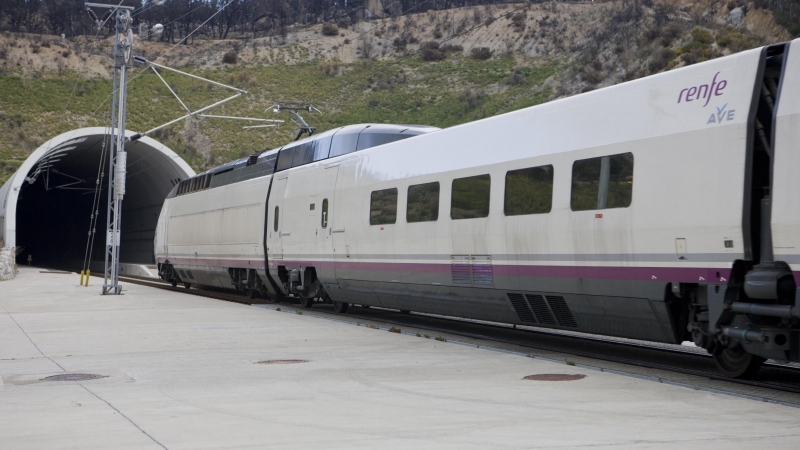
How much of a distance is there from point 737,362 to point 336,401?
4.65m

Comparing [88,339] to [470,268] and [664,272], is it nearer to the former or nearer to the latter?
[470,268]

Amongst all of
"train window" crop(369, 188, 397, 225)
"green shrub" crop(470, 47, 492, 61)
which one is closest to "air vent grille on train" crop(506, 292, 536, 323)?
"train window" crop(369, 188, 397, 225)

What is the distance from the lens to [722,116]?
9.94m

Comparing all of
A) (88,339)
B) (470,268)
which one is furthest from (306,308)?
(470,268)

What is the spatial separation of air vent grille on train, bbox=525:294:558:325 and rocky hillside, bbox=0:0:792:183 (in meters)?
45.4

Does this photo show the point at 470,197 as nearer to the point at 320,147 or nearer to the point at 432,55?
the point at 320,147

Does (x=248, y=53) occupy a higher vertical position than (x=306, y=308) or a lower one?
higher

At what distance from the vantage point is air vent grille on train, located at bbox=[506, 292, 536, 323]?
13375mm

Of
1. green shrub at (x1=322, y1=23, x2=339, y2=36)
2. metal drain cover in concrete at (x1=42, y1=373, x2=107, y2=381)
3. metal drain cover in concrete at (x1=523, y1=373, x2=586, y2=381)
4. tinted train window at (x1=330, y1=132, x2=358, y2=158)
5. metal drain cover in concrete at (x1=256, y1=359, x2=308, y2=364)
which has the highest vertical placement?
green shrub at (x1=322, y1=23, x2=339, y2=36)

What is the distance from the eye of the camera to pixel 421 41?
342 ft

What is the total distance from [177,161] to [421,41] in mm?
59748

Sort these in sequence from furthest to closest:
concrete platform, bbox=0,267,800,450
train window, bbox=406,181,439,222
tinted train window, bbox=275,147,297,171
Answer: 1. tinted train window, bbox=275,147,297,171
2. train window, bbox=406,181,439,222
3. concrete platform, bbox=0,267,800,450

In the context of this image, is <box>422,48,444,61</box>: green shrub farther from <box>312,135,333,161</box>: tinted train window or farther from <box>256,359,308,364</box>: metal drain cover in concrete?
<box>256,359,308,364</box>: metal drain cover in concrete

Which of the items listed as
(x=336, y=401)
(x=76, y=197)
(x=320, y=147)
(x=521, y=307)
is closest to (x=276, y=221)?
(x=320, y=147)
